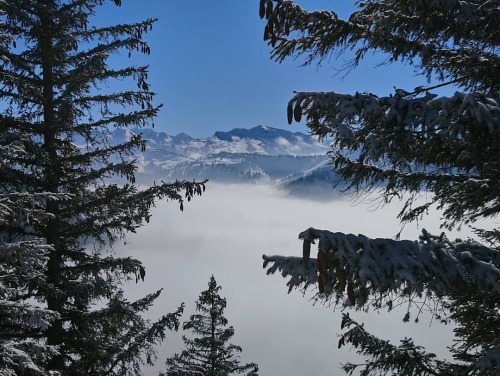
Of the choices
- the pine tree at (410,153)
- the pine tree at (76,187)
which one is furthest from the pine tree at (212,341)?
the pine tree at (410,153)

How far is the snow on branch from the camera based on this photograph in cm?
248

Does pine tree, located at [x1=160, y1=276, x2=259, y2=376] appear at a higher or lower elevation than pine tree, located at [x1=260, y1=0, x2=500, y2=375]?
lower

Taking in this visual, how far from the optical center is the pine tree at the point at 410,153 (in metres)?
2.65

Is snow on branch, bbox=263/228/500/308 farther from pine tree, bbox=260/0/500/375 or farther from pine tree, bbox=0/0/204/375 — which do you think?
pine tree, bbox=0/0/204/375

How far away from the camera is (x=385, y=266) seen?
2.59 meters

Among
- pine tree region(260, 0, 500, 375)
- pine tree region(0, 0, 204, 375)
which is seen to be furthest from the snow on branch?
pine tree region(0, 0, 204, 375)

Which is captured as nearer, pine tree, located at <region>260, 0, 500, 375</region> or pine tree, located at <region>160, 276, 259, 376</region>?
pine tree, located at <region>260, 0, 500, 375</region>

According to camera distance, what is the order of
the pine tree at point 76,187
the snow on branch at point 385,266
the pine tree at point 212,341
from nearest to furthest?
the snow on branch at point 385,266, the pine tree at point 76,187, the pine tree at point 212,341

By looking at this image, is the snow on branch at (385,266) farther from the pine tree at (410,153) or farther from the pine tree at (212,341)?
the pine tree at (212,341)

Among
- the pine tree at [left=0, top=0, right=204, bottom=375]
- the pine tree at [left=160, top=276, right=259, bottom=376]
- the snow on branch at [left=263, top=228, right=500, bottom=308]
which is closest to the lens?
the snow on branch at [left=263, top=228, right=500, bottom=308]

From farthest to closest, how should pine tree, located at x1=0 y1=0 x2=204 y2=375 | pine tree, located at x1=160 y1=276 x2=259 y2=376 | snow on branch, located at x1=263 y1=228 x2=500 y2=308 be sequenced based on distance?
pine tree, located at x1=160 y1=276 x2=259 y2=376
pine tree, located at x1=0 y1=0 x2=204 y2=375
snow on branch, located at x1=263 y1=228 x2=500 y2=308

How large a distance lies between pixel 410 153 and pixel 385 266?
2.42 metres

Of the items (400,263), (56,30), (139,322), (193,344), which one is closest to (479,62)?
(400,263)

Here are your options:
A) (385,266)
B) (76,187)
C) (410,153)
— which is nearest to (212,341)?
(76,187)
